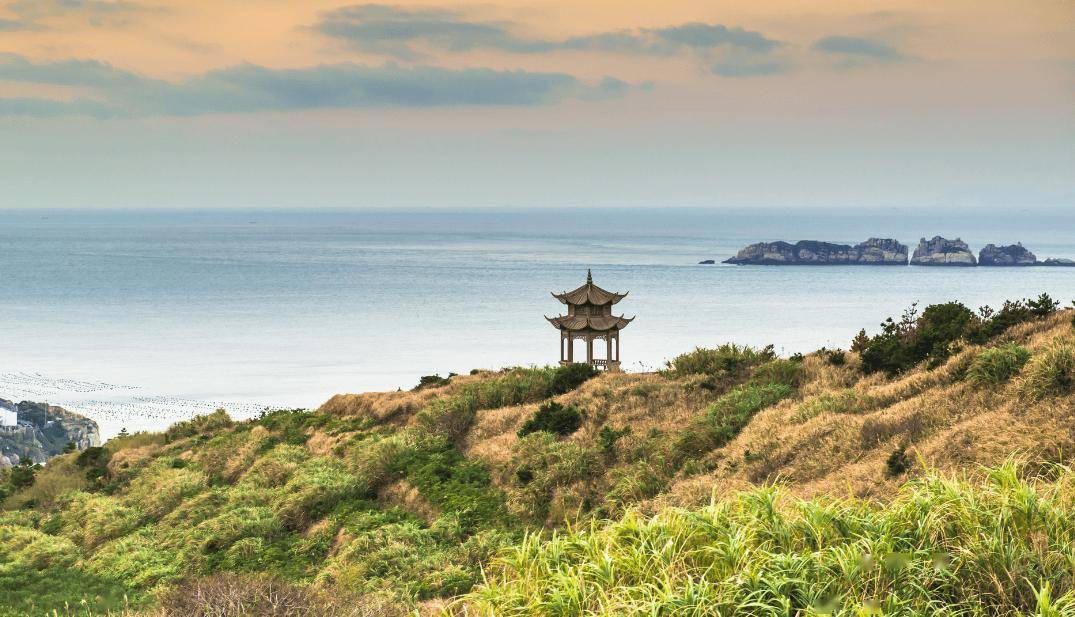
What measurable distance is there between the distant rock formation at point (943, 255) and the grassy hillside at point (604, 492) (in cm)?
17292

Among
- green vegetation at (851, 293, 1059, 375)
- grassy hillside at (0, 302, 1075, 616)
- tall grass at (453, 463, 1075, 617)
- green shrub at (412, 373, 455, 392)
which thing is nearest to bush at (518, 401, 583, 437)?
Answer: grassy hillside at (0, 302, 1075, 616)

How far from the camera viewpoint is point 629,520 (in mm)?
10719

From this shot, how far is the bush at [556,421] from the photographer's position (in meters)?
23.6

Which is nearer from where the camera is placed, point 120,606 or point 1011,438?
point 1011,438

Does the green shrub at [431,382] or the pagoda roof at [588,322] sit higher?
the pagoda roof at [588,322]

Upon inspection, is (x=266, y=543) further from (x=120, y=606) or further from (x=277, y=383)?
(x=277, y=383)

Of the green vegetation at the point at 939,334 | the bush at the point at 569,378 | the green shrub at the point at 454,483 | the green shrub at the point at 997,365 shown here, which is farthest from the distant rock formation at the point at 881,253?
the green shrub at the point at 997,365

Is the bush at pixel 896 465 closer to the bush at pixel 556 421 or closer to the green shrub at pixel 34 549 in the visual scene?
the bush at pixel 556 421

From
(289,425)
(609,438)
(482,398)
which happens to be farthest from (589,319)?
(609,438)

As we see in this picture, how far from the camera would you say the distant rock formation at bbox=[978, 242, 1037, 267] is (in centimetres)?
17512

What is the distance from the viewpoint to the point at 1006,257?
175250 mm

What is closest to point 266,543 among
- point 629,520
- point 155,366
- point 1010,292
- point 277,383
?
point 629,520

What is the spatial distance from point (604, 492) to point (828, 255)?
180 m

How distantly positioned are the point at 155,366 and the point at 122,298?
5920cm
